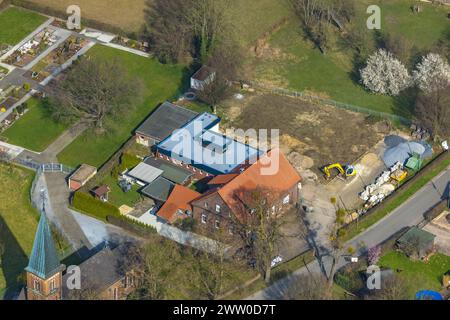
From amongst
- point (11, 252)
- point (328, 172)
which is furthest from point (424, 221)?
point (11, 252)

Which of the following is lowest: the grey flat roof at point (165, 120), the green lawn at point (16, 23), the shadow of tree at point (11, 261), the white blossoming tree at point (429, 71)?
the green lawn at point (16, 23)

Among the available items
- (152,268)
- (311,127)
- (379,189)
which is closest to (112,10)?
(311,127)

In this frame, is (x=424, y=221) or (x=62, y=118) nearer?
(x=424, y=221)

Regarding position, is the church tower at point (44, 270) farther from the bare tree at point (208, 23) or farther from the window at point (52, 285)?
the bare tree at point (208, 23)

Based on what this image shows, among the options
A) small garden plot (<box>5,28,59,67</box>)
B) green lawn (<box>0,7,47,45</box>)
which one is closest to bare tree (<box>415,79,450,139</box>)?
small garden plot (<box>5,28,59,67</box>)

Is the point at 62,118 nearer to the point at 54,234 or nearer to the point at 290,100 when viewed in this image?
the point at 54,234

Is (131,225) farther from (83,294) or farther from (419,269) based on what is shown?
(419,269)

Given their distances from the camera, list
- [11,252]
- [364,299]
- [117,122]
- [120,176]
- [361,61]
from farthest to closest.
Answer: [361,61], [117,122], [120,176], [11,252], [364,299]

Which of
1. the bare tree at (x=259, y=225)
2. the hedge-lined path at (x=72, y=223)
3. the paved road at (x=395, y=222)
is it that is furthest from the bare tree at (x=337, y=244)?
the hedge-lined path at (x=72, y=223)
